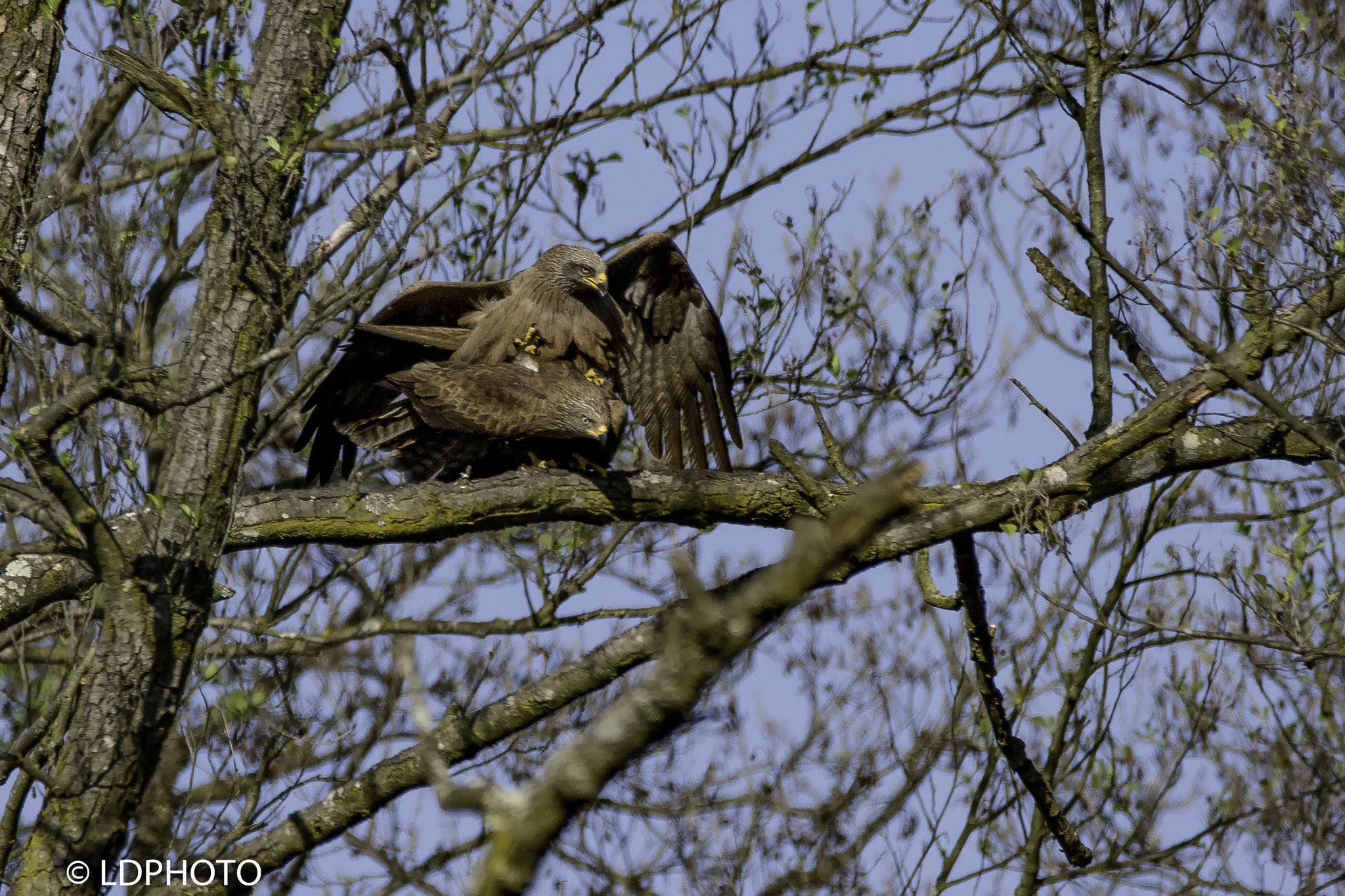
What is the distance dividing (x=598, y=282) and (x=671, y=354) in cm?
56

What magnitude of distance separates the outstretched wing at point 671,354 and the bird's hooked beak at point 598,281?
235mm

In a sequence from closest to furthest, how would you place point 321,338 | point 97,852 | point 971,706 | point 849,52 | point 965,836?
point 97,852
point 321,338
point 965,836
point 971,706
point 849,52

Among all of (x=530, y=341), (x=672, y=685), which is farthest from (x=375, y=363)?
(x=672, y=685)

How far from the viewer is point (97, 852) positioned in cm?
347

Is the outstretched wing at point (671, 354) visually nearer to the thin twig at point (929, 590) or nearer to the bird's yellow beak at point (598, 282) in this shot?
the bird's yellow beak at point (598, 282)

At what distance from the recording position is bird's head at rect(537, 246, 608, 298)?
5.22 meters

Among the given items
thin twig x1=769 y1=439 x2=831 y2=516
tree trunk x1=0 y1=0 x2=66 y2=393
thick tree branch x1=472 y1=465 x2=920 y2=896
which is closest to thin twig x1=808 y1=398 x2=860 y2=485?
thin twig x1=769 y1=439 x2=831 y2=516

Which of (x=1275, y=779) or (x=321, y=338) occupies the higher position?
(x=321, y=338)

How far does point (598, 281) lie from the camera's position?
5207 millimetres

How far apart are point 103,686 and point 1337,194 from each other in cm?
398

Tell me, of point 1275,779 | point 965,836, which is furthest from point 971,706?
point 1275,779

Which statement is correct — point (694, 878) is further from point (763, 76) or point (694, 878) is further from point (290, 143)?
point (763, 76)

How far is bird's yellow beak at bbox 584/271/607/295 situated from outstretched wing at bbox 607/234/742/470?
240mm

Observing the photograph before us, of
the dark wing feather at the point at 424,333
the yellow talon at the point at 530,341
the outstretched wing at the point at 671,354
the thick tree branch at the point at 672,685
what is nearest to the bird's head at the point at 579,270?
the outstretched wing at the point at 671,354
